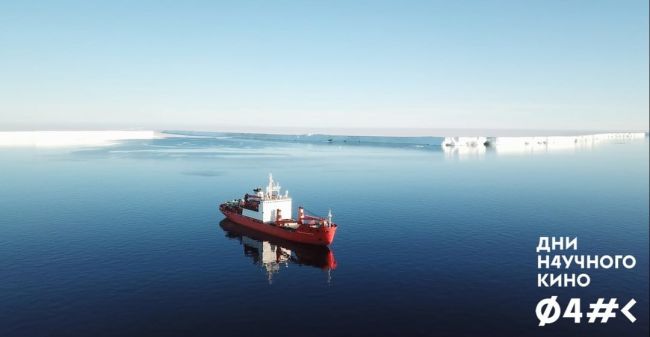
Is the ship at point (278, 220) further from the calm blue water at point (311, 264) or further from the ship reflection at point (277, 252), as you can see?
the calm blue water at point (311, 264)

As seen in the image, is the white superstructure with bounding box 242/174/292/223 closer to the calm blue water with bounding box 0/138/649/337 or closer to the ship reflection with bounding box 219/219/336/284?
the ship reflection with bounding box 219/219/336/284

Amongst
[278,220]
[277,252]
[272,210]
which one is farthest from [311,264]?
[272,210]

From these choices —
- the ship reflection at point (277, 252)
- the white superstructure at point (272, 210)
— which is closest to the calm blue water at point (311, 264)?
the ship reflection at point (277, 252)

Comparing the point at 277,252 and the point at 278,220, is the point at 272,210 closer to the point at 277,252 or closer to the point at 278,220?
the point at 278,220

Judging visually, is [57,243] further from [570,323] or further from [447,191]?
[447,191]

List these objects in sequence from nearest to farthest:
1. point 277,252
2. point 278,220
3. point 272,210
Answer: point 277,252
point 278,220
point 272,210

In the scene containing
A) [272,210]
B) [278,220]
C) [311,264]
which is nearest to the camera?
[311,264]
